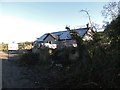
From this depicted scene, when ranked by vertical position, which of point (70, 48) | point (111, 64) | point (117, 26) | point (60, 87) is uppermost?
point (117, 26)

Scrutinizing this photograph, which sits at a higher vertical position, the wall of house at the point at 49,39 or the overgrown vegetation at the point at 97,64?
the wall of house at the point at 49,39

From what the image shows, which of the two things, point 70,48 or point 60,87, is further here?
point 70,48

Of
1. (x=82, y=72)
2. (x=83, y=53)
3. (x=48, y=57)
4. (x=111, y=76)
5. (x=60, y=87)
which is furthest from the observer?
(x=48, y=57)

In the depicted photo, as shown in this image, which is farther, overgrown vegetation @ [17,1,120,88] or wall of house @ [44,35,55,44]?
wall of house @ [44,35,55,44]

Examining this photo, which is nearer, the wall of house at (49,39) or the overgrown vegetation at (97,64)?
the overgrown vegetation at (97,64)

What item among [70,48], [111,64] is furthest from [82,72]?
[70,48]

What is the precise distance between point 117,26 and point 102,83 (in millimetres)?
3388

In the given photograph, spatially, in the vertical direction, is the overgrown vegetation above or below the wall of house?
below

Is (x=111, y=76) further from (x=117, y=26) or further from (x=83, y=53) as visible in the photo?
(x=83, y=53)

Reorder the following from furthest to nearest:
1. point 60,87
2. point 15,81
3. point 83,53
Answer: point 83,53 < point 15,81 < point 60,87

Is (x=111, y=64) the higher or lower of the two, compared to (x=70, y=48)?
lower

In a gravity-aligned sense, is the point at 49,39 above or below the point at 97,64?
above

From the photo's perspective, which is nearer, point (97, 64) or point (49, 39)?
point (97, 64)

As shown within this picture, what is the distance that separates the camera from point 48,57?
16.5 m
